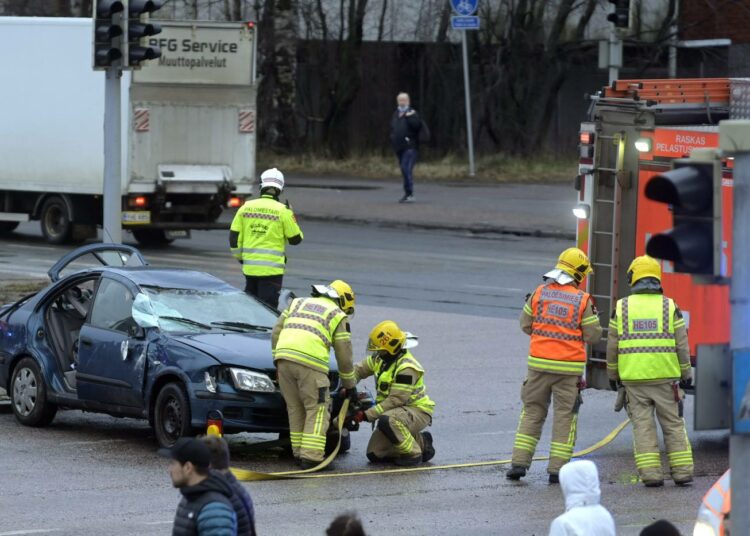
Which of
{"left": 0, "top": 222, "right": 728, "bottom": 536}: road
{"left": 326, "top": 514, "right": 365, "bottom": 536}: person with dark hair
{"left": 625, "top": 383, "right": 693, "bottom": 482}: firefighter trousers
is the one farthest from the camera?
{"left": 625, "top": 383, "right": 693, "bottom": 482}: firefighter trousers

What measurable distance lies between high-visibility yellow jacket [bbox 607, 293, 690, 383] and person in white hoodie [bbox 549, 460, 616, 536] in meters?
4.27

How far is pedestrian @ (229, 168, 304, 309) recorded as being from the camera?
48.0 feet

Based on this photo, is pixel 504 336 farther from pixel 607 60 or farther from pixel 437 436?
pixel 607 60

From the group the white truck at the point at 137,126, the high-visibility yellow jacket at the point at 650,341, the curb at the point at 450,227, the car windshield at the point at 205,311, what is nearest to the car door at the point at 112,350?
the car windshield at the point at 205,311

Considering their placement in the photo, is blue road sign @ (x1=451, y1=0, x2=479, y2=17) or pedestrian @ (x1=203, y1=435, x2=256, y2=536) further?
blue road sign @ (x1=451, y1=0, x2=479, y2=17)

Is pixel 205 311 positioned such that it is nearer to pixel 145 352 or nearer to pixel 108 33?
pixel 145 352

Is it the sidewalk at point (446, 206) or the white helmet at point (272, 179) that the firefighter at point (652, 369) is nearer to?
the white helmet at point (272, 179)

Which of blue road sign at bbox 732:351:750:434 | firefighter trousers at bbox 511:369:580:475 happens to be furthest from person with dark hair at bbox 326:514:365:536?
firefighter trousers at bbox 511:369:580:475

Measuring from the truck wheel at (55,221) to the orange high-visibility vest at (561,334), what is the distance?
15.6m

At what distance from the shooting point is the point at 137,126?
79.2 feet

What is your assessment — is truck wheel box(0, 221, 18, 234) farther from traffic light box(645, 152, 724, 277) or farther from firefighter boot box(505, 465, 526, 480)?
traffic light box(645, 152, 724, 277)

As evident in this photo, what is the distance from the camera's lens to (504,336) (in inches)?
674

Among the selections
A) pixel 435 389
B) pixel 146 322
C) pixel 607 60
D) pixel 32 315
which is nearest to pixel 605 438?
pixel 435 389

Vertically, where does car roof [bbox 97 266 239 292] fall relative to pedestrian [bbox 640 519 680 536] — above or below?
below
